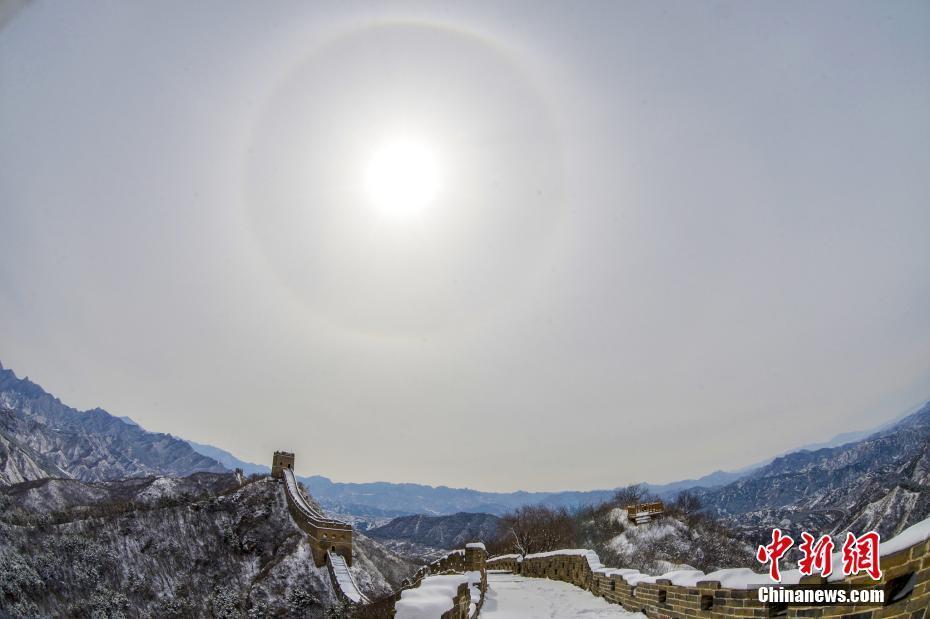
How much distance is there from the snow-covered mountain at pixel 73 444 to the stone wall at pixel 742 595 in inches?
3605

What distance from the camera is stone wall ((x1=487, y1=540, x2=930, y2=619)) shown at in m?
3.98

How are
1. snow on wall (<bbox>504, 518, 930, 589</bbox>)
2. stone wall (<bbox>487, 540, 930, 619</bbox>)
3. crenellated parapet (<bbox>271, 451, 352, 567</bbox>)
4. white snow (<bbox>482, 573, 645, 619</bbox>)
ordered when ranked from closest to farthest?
stone wall (<bbox>487, 540, 930, 619</bbox>) → snow on wall (<bbox>504, 518, 930, 589</bbox>) → white snow (<bbox>482, 573, 645, 619</bbox>) → crenellated parapet (<bbox>271, 451, 352, 567</bbox>)

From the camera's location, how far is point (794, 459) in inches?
7500

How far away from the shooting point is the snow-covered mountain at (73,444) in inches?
3443

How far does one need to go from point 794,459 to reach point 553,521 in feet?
653

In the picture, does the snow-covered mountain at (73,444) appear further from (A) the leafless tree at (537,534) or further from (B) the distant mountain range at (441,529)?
(A) the leafless tree at (537,534)

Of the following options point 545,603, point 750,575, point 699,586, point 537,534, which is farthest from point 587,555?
point 537,534

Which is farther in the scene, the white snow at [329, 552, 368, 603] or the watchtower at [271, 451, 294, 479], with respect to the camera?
the watchtower at [271, 451, 294, 479]

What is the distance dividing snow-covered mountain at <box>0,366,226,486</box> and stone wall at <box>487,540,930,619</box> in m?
91.6

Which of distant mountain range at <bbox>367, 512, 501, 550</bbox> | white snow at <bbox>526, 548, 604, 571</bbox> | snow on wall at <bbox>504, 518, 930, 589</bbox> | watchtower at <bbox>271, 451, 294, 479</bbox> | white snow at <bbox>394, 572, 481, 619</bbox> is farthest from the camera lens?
distant mountain range at <bbox>367, 512, 501, 550</bbox>

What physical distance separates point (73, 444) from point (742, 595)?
17574 centimetres

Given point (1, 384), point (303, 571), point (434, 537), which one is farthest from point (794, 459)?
point (1, 384)

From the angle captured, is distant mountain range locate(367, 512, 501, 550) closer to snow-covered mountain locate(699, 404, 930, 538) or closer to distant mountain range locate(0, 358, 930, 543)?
distant mountain range locate(0, 358, 930, 543)

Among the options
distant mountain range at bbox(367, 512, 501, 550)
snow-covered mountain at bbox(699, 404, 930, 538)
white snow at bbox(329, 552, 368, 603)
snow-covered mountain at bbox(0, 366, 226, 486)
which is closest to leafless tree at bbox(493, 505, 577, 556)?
white snow at bbox(329, 552, 368, 603)
